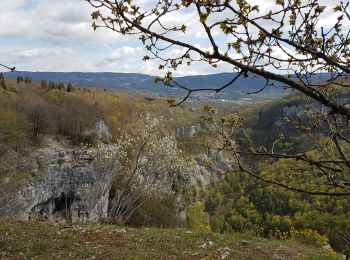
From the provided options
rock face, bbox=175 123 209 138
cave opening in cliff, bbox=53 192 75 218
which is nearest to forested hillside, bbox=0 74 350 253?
cave opening in cliff, bbox=53 192 75 218

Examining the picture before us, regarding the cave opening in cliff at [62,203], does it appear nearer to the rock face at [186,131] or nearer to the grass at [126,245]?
the grass at [126,245]

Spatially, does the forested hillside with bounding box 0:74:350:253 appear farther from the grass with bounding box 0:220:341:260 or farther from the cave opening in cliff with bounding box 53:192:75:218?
the grass with bounding box 0:220:341:260

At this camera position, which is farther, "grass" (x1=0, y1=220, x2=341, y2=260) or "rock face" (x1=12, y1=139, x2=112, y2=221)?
"rock face" (x1=12, y1=139, x2=112, y2=221)

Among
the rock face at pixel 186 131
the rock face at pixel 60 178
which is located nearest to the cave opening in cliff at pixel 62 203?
the rock face at pixel 60 178

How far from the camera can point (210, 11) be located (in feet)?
8.93

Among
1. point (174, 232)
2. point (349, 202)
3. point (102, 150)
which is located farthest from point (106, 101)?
point (174, 232)

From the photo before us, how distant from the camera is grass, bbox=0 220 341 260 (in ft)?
35.4

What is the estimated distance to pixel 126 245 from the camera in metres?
12.1

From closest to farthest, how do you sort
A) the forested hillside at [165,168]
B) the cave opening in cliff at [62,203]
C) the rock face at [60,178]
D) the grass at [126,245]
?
the forested hillside at [165,168] → the grass at [126,245] → the rock face at [60,178] → the cave opening in cliff at [62,203]

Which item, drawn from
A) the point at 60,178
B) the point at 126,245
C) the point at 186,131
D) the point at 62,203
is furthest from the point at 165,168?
the point at 186,131

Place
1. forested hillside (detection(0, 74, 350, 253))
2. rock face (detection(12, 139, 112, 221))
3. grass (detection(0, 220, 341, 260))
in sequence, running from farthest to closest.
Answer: rock face (detection(12, 139, 112, 221))
grass (detection(0, 220, 341, 260))
forested hillside (detection(0, 74, 350, 253))

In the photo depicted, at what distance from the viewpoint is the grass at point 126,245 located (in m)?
10.8

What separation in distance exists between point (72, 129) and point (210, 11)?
195ft

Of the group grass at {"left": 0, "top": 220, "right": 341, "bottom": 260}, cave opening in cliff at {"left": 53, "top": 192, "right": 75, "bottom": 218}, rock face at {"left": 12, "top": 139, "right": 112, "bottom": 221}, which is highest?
grass at {"left": 0, "top": 220, "right": 341, "bottom": 260}
